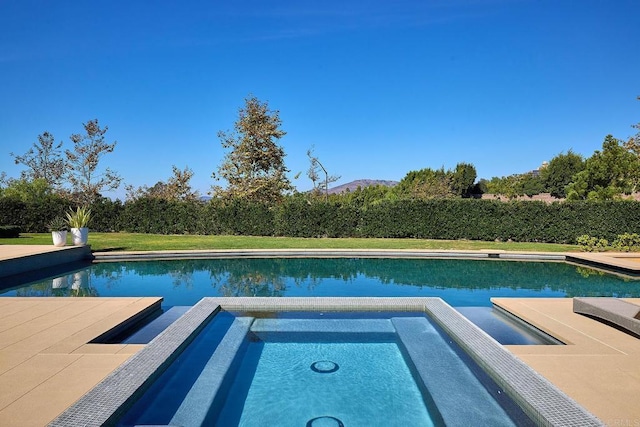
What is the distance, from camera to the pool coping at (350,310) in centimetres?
261

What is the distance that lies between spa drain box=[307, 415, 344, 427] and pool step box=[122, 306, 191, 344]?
2.29 meters

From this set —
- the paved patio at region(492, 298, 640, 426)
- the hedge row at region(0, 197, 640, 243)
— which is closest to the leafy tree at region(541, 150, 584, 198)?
the hedge row at region(0, 197, 640, 243)

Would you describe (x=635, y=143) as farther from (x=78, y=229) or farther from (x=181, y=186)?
(x=181, y=186)

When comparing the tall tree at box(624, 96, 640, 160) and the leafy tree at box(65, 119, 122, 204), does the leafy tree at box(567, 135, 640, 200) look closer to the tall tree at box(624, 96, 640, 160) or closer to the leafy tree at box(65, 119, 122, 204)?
the tall tree at box(624, 96, 640, 160)

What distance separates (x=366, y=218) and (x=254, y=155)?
7.47 metres

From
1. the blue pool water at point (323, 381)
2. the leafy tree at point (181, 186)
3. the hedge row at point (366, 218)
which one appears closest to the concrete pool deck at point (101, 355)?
the blue pool water at point (323, 381)

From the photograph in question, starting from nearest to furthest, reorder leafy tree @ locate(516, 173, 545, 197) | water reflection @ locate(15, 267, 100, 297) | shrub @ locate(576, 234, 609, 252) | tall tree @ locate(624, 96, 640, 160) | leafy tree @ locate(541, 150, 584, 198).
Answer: water reflection @ locate(15, 267, 100, 297), shrub @ locate(576, 234, 609, 252), tall tree @ locate(624, 96, 640, 160), leafy tree @ locate(541, 150, 584, 198), leafy tree @ locate(516, 173, 545, 197)

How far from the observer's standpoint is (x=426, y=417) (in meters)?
3.04

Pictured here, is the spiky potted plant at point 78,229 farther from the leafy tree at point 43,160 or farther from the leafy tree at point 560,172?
the leafy tree at point 560,172

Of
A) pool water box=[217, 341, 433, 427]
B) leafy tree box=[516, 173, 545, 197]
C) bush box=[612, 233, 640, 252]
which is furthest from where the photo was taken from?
leafy tree box=[516, 173, 545, 197]

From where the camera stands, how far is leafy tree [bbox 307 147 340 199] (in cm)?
2759

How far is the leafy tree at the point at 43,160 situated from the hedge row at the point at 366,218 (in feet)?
35.5

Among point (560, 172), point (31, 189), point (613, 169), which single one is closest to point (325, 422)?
point (613, 169)

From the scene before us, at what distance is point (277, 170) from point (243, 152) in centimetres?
198
